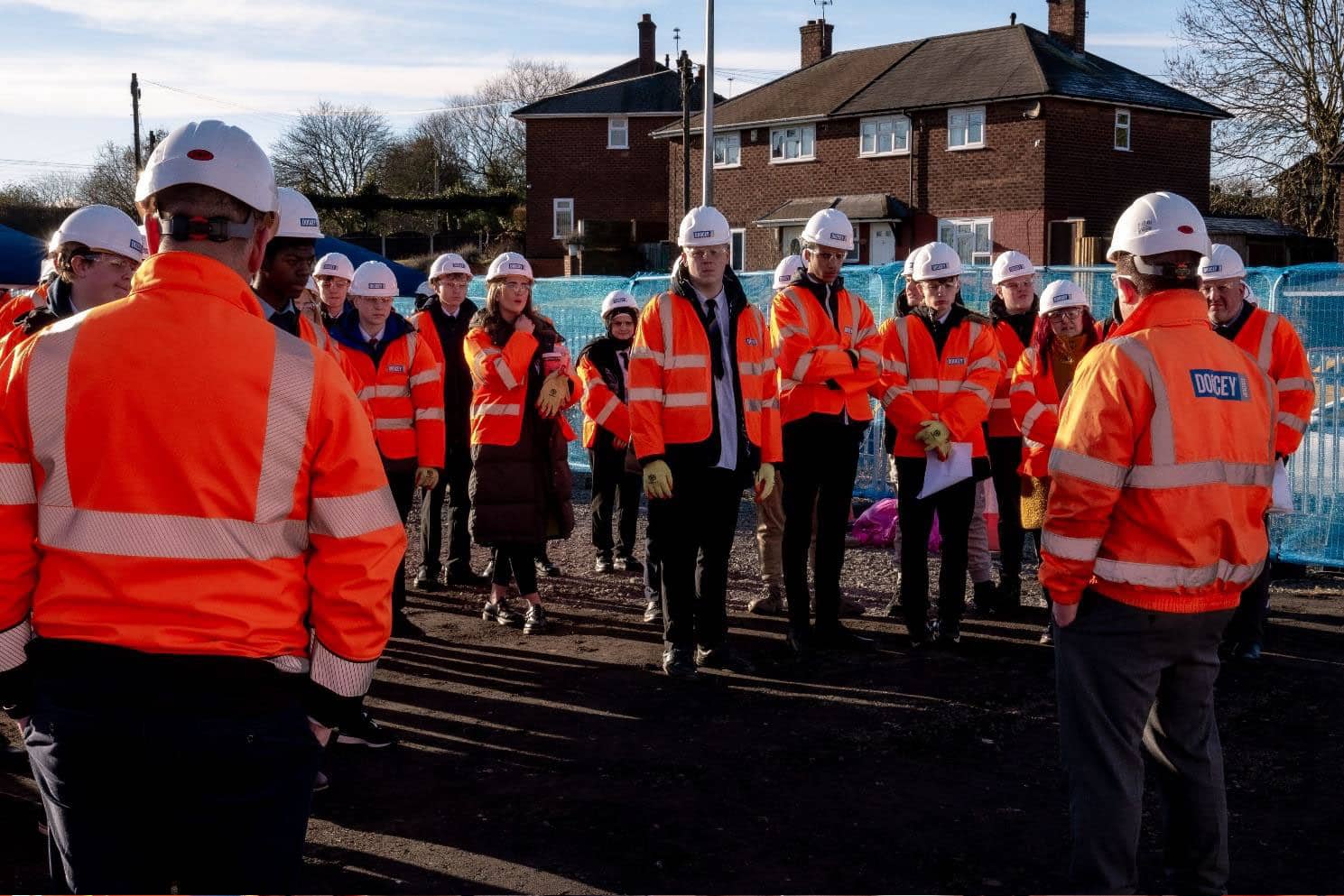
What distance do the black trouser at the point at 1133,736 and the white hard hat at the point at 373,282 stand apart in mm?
5349

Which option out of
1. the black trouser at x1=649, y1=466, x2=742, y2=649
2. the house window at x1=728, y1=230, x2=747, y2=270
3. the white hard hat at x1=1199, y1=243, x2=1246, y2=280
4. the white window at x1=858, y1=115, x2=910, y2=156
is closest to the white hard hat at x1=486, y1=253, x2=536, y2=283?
the black trouser at x1=649, y1=466, x2=742, y2=649

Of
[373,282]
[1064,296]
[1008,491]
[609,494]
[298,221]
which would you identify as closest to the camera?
[298,221]

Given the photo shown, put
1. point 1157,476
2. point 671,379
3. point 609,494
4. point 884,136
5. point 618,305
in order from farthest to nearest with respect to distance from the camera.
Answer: point 884,136 < point 609,494 < point 618,305 < point 671,379 < point 1157,476

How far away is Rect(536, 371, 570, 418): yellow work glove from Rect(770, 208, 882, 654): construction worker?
1378 millimetres

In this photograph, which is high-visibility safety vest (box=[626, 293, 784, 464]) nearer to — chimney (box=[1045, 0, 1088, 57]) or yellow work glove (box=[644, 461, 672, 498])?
yellow work glove (box=[644, 461, 672, 498])

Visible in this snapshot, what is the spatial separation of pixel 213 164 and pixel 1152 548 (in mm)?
2878

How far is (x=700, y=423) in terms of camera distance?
24.6ft

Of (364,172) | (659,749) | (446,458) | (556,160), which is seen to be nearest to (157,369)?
(659,749)

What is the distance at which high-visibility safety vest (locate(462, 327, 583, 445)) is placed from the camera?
28.1ft

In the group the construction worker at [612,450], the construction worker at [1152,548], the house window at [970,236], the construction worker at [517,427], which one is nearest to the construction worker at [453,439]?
the construction worker at [612,450]

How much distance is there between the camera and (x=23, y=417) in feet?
9.12

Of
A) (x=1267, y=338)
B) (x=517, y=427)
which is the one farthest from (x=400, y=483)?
(x=1267, y=338)

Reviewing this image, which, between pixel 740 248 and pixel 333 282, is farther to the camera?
pixel 740 248

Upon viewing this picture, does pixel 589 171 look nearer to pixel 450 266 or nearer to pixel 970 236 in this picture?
pixel 970 236
